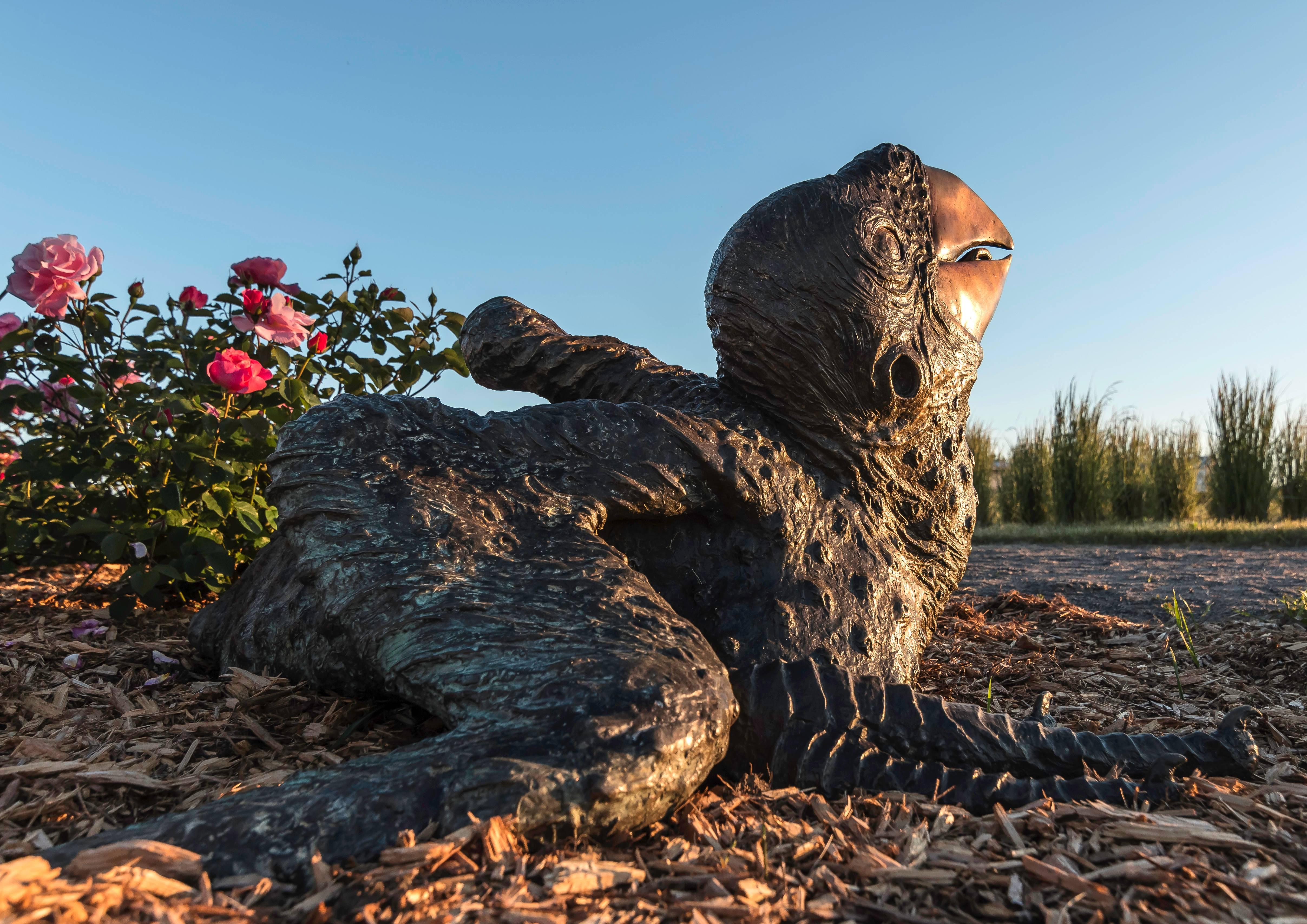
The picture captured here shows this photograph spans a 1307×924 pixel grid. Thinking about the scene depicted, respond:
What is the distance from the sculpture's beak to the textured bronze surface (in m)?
0.01

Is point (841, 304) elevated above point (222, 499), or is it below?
above

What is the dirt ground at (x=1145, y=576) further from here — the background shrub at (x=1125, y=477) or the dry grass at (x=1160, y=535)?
the background shrub at (x=1125, y=477)

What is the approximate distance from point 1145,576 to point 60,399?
668cm

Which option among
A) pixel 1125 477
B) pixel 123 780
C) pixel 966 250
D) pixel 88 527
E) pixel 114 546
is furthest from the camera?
pixel 1125 477

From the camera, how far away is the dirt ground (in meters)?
4.77

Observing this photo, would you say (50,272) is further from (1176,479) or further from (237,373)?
(1176,479)

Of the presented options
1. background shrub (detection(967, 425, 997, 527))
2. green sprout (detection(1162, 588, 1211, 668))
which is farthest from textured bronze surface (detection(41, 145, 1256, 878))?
background shrub (detection(967, 425, 997, 527))

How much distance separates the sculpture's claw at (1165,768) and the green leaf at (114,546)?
3.25 metres

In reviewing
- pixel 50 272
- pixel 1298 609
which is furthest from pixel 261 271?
pixel 1298 609

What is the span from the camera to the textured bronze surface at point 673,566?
1.43 m

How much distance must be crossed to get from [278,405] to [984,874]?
9.77ft

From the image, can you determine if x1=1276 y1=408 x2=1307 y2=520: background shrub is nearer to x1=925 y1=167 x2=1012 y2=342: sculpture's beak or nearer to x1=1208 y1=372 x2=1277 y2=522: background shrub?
x1=1208 y1=372 x2=1277 y2=522: background shrub

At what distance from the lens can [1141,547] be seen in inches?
350

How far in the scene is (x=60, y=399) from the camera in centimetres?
329
